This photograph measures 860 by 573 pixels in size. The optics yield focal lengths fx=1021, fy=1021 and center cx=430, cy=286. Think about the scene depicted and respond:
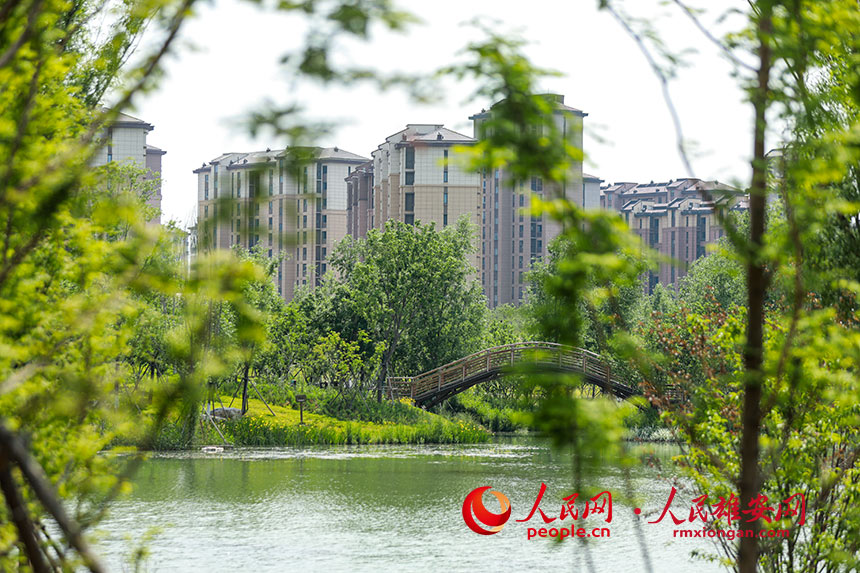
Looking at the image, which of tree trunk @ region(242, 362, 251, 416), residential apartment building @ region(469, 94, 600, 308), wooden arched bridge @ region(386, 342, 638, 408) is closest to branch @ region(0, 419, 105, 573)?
tree trunk @ region(242, 362, 251, 416)

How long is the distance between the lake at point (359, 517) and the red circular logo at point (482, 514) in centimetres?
11

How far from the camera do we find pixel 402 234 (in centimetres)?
2955

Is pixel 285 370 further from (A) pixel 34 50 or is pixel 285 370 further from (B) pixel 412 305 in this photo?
(A) pixel 34 50

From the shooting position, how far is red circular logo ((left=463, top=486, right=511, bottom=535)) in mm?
12336

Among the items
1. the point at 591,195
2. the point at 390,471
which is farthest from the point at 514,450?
the point at 591,195

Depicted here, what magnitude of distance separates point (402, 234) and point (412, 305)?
2079mm

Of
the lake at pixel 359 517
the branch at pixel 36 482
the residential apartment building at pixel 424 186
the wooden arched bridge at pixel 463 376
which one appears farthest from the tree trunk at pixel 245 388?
the residential apartment building at pixel 424 186

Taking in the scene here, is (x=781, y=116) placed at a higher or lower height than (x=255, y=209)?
higher

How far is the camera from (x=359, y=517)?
12.9 metres

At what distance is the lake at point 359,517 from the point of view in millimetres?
10227

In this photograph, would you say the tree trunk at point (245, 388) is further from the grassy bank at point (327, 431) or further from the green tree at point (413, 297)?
the green tree at point (413, 297)

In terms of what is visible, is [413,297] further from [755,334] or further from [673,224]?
[673,224]

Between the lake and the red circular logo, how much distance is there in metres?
0.11

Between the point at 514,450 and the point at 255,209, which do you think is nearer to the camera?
the point at 255,209
